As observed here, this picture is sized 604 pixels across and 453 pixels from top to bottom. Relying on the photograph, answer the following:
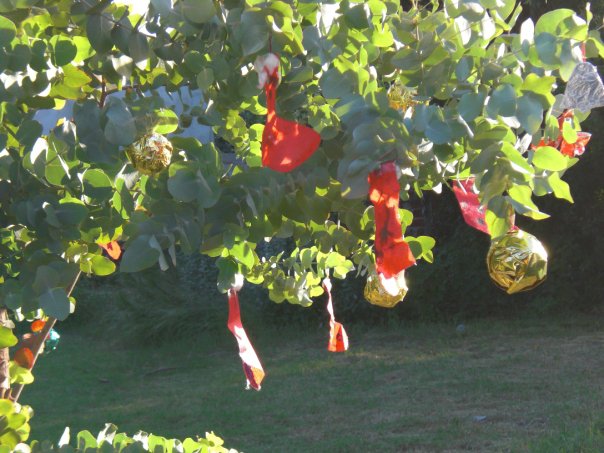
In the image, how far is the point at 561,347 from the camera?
7879 millimetres

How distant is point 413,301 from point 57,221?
7.75m

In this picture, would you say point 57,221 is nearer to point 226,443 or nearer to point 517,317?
point 226,443

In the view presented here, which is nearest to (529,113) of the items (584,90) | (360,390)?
(584,90)

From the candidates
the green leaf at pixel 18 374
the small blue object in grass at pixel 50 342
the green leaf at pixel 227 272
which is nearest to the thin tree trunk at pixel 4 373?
the green leaf at pixel 18 374

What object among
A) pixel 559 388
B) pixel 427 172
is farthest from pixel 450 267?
pixel 427 172

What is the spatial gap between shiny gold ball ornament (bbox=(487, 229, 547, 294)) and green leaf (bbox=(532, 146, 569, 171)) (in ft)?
1.15

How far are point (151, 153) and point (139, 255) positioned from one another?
280mm

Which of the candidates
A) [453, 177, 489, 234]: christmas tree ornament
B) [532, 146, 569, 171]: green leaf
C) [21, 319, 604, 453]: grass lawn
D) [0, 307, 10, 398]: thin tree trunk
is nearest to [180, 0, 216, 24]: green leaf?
[532, 146, 569, 171]: green leaf

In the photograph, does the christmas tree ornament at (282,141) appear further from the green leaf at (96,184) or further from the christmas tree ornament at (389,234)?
the green leaf at (96,184)

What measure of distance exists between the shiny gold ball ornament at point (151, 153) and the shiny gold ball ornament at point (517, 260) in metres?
0.67

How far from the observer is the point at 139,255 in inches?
58.0

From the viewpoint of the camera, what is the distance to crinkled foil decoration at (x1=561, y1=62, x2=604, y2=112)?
1.66 meters

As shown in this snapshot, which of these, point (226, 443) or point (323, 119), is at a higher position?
point (323, 119)

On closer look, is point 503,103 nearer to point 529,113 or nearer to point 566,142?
point 529,113
